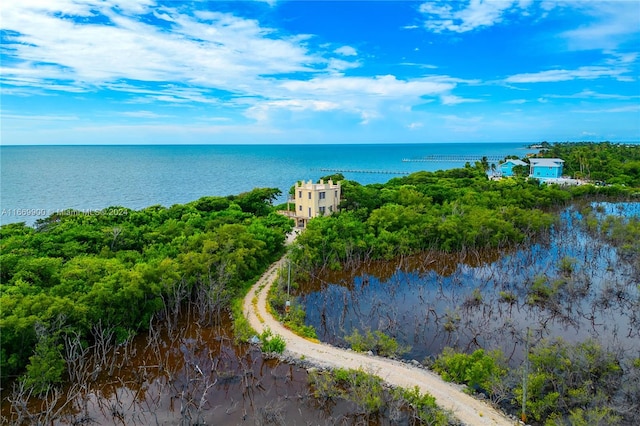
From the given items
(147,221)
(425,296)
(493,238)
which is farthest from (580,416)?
(147,221)

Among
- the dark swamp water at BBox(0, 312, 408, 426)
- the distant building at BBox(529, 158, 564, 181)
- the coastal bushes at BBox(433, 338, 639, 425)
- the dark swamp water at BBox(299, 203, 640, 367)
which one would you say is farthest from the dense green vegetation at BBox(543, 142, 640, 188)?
the dark swamp water at BBox(0, 312, 408, 426)

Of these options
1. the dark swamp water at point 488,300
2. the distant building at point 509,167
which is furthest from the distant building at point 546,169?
the dark swamp water at point 488,300

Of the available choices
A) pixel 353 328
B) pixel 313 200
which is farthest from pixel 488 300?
pixel 313 200

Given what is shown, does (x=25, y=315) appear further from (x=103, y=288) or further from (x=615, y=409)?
(x=615, y=409)

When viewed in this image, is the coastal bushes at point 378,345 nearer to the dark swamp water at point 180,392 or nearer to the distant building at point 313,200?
the dark swamp water at point 180,392

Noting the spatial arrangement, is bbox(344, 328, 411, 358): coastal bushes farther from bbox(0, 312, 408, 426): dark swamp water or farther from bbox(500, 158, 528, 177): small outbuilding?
bbox(500, 158, 528, 177): small outbuilding
